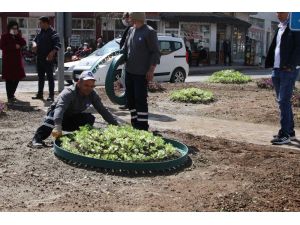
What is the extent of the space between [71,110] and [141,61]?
1377 mm

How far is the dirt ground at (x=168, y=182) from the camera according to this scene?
4473 mm

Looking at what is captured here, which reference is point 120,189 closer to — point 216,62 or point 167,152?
point 167,152

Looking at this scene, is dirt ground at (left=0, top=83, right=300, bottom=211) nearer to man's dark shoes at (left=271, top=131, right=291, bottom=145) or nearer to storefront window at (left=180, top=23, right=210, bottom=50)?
man's dark shoes at (left=271, top=131, right=291, bottom=145)

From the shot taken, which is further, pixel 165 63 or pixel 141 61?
pixel 165 63

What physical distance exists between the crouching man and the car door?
37.0ft

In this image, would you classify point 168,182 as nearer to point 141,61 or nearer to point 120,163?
point 120,163

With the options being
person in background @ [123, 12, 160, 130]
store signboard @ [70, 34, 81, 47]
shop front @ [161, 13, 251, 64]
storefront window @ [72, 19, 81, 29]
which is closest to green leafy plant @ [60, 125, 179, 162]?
person in background @ [123, 12, 160, 130]

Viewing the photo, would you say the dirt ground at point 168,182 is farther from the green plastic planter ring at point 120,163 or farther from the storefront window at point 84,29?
the storefront window at point 84,29

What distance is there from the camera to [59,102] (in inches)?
255

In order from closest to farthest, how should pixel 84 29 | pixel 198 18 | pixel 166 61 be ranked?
1. pixel 166 61
2. pixel 84 29
3. pixel 198 18

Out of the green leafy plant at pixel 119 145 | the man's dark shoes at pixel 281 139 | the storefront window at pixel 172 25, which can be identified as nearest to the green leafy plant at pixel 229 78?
the man's dark shoes at pixel 281 139

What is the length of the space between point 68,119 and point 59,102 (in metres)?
0.46

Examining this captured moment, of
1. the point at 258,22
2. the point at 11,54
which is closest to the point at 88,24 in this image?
the point at 258,22

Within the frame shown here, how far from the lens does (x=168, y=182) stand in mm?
5289
